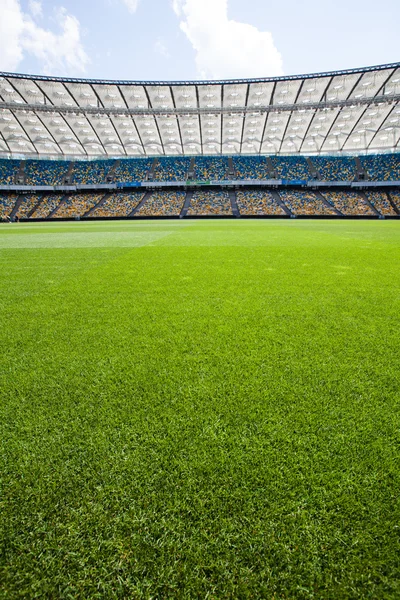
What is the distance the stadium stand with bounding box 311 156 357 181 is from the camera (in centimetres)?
4562

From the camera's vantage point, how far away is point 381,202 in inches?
1618

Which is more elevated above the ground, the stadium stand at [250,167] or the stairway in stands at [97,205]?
the stadium stand at [250,167]

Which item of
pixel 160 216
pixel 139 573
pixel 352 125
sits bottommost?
pixel 139 573

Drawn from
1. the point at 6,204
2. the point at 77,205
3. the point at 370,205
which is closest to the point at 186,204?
the point at 77,205

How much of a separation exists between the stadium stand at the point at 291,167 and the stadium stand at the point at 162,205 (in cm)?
1603

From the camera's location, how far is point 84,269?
6.91 metres

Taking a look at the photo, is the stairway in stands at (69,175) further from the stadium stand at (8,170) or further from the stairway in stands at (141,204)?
the stairway in stands at (141,204)

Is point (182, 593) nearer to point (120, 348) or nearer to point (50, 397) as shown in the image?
point (50, 397)

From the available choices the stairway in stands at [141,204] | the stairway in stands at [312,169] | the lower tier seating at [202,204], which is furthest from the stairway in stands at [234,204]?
the stairway in stands at [141,204]

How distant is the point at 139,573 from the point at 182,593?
0.19m

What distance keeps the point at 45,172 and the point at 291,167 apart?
134 feet

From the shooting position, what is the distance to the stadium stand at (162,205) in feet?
138

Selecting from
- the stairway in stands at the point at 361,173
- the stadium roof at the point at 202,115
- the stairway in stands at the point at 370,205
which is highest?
the stadium roof at the point at 202,115

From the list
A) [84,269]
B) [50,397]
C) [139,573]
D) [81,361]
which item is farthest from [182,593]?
[84,269]
